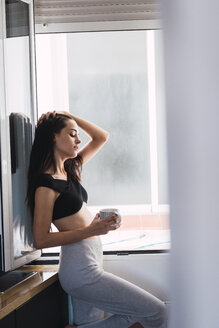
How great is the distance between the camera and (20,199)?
2.47 meters

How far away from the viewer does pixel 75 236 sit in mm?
2256

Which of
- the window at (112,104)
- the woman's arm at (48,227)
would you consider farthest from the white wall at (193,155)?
the window at (112,104)

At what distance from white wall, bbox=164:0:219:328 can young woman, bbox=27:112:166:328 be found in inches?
76.6

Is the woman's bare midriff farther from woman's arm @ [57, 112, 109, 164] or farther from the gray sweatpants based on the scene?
woman's arm @ [57, 112, 109, 164]

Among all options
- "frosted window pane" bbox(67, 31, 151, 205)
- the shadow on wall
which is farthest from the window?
the shadow on wall

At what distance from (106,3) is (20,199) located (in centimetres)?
117

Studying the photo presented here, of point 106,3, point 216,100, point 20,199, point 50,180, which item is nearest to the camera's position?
point 216,100

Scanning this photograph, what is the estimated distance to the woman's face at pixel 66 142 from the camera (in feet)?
7.66

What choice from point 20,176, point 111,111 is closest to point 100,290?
point 20,176

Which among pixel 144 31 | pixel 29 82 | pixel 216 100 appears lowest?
pixel 216 100

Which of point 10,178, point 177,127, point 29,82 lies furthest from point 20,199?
point 177,127

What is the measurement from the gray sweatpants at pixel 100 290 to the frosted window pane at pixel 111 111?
25.5 inches

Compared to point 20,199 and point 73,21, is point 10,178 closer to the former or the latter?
point 20,199

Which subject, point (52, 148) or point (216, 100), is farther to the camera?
point (52, 148)
